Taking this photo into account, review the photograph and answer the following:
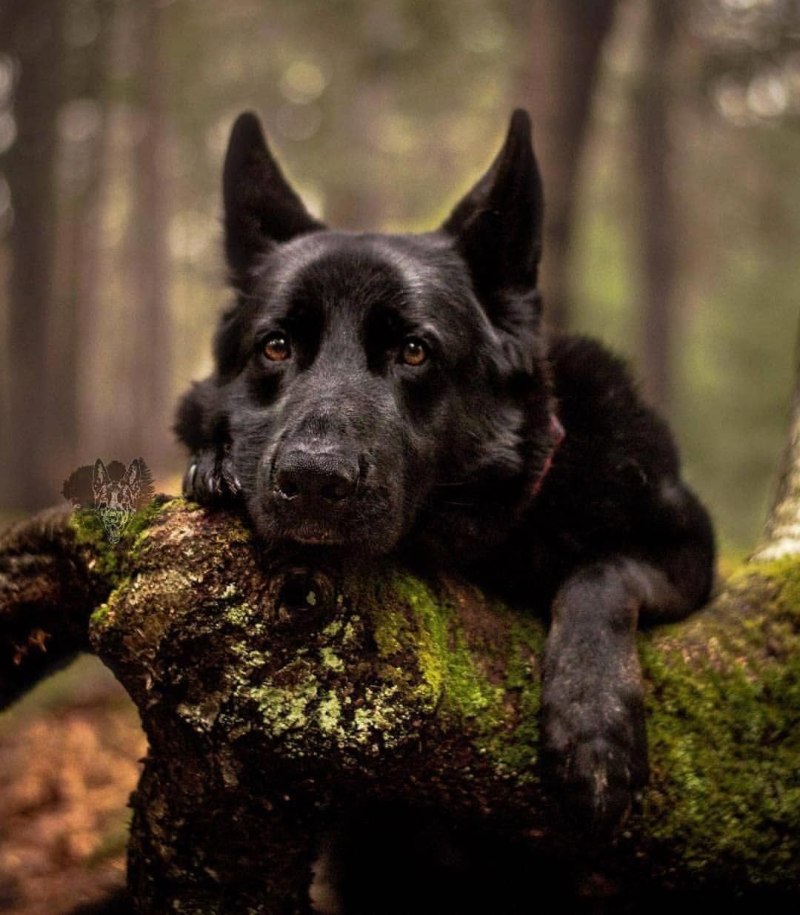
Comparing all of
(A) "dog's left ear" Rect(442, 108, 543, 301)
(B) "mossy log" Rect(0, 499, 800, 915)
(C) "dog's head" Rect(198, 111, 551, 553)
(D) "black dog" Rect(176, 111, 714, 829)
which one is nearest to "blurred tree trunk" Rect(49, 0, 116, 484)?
(C) "dog's head" Rect(198, 111, 551, 553)

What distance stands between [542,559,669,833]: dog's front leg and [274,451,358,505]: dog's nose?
2.62 feet

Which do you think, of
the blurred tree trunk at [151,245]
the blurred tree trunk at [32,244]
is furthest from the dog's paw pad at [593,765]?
the blurred tree trunk at [151,245]

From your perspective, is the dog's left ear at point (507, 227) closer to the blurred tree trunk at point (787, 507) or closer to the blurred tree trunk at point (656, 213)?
the blurred tree trunk at point (787, 507)

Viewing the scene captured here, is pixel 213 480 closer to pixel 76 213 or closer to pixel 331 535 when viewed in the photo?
pixel 331 535

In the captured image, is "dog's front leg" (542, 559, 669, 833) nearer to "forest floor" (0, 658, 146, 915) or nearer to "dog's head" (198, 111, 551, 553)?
"dog's head" (198, 111, 551, 553)

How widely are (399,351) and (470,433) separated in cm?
37

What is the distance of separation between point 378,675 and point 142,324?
19.0 metres

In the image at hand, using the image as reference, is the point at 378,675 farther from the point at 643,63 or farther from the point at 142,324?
the point at 142,324

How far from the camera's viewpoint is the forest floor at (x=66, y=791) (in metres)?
3.68

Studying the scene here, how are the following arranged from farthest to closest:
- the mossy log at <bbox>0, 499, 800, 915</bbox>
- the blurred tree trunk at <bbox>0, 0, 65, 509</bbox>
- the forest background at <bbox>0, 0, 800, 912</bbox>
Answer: the blurred tree trunk at <bbox>0, 0, 65, 509</bbox> < the forest background at <bbox>0, 0, 800, 912</bbox> < the mossy log at <bbox>0, 499, 800, 915</bbox>

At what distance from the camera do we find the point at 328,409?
2.70 m

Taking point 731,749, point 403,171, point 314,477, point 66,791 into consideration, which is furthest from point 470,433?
point 403,171

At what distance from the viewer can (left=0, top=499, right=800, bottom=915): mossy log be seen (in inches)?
86.6

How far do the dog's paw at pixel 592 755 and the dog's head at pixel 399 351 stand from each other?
2.18 ft
